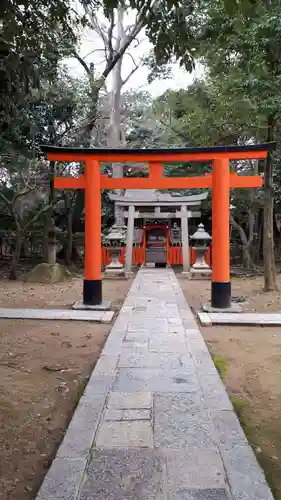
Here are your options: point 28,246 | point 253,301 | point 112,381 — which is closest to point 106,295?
point 253,301

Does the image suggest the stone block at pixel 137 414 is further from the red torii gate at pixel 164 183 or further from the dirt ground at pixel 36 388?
the red torii gate at pixel 164 183

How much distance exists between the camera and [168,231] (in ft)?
57.8

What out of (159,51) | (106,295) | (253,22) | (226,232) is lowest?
(106,295)

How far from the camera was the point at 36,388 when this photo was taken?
12.0 feet

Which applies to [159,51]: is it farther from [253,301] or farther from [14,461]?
[253,301]

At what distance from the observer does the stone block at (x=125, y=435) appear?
2518mm

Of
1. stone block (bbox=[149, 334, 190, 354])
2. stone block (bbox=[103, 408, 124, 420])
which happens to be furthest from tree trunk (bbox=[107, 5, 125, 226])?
stone block (bbox=[103, 408, 124, 420])

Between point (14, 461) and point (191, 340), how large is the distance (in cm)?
308

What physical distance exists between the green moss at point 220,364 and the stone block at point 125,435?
1.43 metres

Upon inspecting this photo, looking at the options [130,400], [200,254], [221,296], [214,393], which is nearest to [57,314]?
[221,296]

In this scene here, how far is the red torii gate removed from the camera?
7477mm

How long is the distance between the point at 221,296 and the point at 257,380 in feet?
11.4

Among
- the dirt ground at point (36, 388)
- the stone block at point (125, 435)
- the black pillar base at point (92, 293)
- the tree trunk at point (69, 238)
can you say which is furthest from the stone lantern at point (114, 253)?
the stone block at point (125, 435)

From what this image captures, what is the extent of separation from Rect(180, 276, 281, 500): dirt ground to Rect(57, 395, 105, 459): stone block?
3.57 feet
